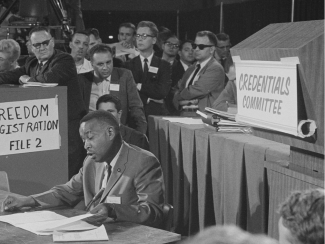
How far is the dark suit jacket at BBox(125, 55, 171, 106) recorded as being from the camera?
627cm

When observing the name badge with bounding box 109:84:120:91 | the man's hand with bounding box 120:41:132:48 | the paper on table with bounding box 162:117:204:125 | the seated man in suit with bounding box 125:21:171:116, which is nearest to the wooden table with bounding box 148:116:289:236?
the paper on table with bounding box 162:117:204:125

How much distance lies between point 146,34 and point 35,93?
1.87 metres

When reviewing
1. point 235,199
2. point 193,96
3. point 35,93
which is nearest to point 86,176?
point 235,199

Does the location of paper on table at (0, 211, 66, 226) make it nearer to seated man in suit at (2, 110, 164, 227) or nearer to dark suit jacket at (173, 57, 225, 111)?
seated man in suit at (2, 110, 164, 227)

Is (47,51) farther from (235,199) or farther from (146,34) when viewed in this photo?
(235,199)

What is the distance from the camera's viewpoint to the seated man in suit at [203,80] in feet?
19.6

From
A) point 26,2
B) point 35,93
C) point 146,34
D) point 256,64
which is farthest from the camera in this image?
point 26,2

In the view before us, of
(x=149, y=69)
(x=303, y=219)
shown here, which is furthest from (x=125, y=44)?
(x=303, y=219)

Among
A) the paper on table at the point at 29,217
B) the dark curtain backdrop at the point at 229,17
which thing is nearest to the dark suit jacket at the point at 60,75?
the paper on table at the point at 29,217

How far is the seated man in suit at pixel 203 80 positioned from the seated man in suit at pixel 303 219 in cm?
448

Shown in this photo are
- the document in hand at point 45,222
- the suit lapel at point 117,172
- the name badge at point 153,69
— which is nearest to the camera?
the document in hand at point 45,222

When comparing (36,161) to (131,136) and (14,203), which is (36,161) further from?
(14,203)

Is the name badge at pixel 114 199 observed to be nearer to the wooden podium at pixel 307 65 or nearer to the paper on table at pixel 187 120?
the wooden podium at pixel 307 65

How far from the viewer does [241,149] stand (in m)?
3.89
